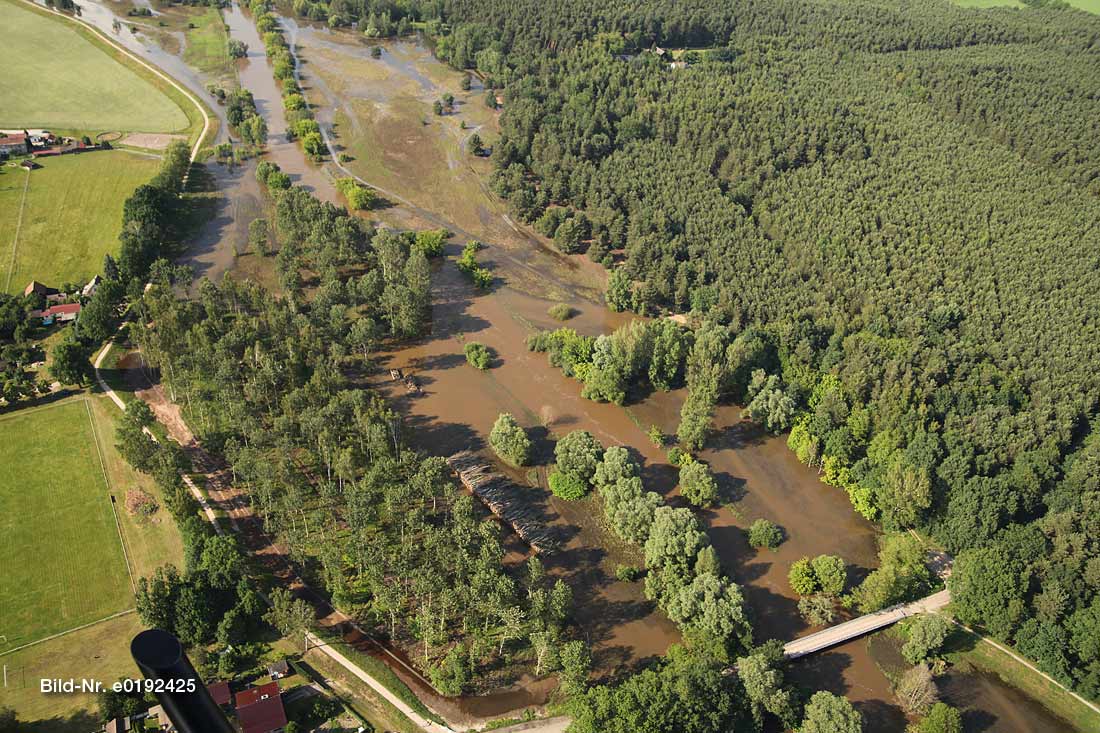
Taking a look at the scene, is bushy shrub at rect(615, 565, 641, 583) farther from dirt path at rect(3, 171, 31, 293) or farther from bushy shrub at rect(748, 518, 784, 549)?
dirt path at rect(3, 171, 31, 293)

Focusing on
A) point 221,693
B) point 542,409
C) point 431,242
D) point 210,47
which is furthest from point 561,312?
point 210,47

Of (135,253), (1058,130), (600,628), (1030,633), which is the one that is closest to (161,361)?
(135,253)

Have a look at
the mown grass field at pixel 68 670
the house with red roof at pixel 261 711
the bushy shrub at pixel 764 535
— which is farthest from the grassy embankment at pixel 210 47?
the bushy shrub at pixel 764 535

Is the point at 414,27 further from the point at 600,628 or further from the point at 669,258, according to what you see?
the point at 600,628

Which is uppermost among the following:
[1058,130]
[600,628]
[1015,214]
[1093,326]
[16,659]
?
[1058,130]

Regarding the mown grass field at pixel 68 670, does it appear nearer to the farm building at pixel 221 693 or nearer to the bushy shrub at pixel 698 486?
the farm building at pixel 221 693

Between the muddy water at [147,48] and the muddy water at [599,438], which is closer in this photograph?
the muddy water at [599,438]
